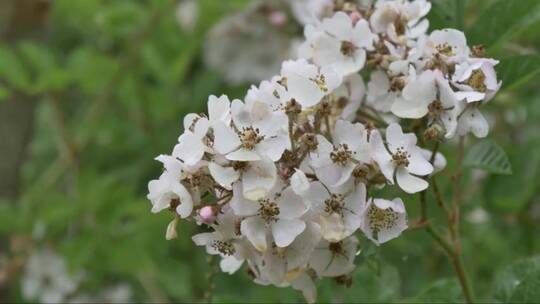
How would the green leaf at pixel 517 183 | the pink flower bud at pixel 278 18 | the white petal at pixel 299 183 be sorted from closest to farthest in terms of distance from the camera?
the white petal at pixel 299 183 < the green leaf at pixel 517 183 < the pink flower bud at pixel 278 18

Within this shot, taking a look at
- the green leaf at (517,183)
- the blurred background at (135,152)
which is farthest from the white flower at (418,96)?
the green leaf at (517,183)

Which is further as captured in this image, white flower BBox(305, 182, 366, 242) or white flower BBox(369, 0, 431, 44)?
white flower BBox(369, 0, 431, 44)

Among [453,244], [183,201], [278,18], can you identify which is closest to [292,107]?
[183,201]

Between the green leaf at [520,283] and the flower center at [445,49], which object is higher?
the flower center at [445,49]

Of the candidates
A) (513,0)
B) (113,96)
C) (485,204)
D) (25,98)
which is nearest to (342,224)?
(513,0)

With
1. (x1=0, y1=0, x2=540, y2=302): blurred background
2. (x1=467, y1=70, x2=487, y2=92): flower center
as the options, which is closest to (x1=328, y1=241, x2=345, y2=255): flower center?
(x1=467, y1=70, x2=487, y2=92): flower center

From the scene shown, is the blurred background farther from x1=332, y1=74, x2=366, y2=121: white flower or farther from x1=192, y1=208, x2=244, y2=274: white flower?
x1=192, y1=208, x2=244, y2=274: white flower

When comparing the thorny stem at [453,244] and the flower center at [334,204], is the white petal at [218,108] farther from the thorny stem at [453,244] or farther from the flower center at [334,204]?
the thorny stem at [453,244]

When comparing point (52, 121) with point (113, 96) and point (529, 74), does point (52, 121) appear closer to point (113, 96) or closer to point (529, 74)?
point (113, 96)
